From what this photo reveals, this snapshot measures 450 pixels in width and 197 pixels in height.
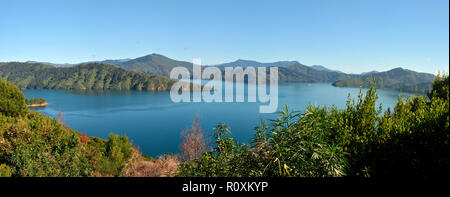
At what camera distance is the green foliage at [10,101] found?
20.9 meters

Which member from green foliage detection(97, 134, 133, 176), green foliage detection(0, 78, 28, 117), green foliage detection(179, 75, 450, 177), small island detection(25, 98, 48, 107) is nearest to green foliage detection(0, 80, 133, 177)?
green foliage detection(97, 134, 133, 176)

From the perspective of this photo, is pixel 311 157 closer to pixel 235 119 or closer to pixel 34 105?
pixel 235 119

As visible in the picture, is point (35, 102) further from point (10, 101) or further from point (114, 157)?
point (114, 157)

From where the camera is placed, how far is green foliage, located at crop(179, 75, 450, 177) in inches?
203

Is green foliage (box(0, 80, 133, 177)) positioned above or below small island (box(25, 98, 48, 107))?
above

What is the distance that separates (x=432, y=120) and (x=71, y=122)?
95118 millimetres

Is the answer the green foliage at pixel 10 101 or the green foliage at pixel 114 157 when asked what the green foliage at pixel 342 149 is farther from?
the green foliage at pixel 10 101

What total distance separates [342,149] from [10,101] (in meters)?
29.2

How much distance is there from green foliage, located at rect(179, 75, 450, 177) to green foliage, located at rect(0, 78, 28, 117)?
77.4ft

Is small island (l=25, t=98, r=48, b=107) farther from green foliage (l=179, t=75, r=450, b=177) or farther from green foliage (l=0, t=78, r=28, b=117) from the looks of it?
green foliage (l=179, t=75, r=450, b=177)
